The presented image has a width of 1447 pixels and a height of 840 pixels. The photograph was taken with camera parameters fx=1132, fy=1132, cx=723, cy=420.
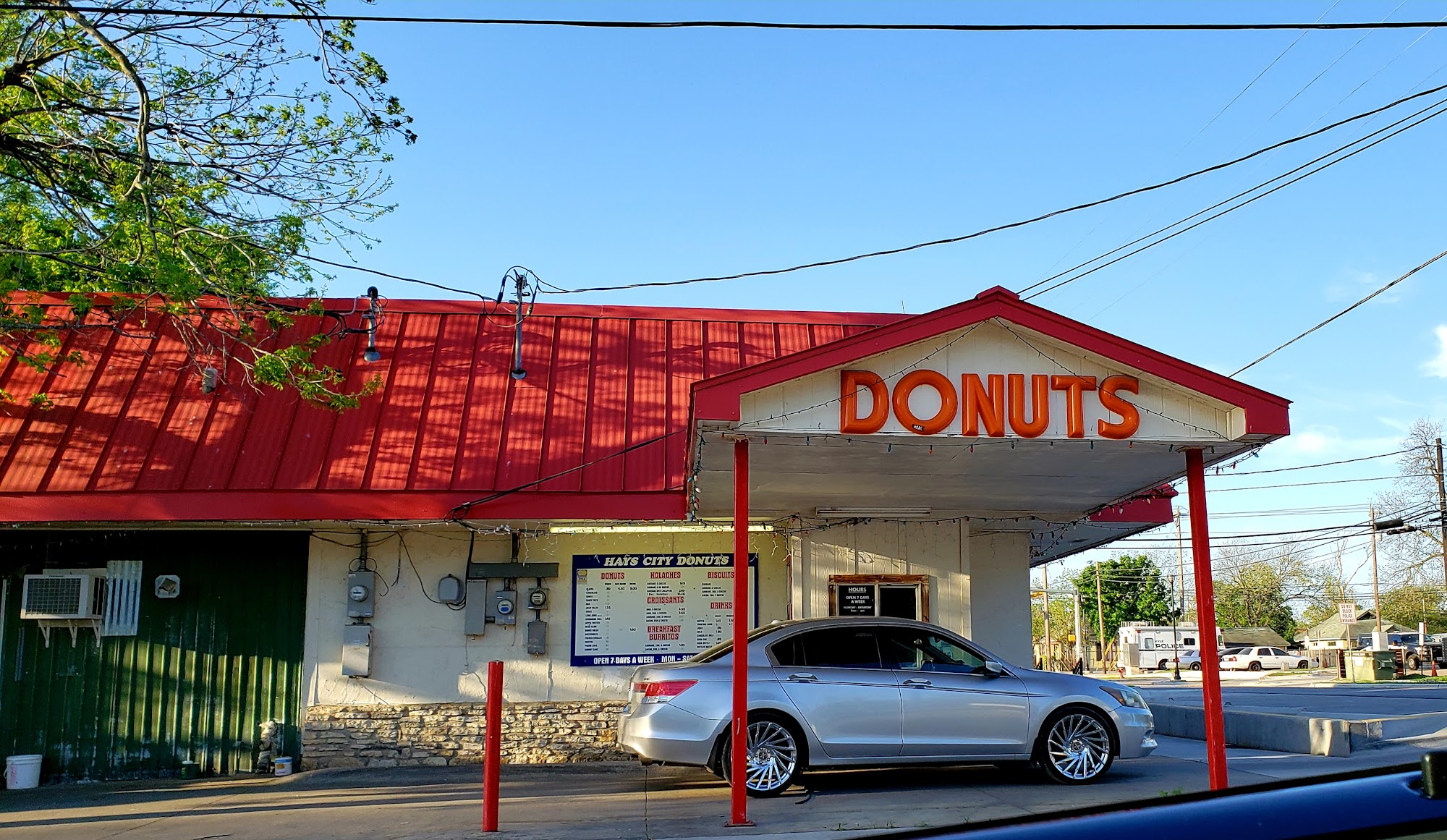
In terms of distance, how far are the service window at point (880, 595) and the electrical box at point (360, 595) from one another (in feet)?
17.7

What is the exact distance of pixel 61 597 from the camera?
12.8 metres

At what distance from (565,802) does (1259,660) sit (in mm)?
56920

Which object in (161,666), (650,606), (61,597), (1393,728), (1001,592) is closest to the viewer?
(61,597)

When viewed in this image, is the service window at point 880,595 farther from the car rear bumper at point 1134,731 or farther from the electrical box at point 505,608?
the electrical box at point 505,608

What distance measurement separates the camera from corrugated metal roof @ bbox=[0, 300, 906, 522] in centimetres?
1241

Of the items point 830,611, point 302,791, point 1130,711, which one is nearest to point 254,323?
point 302,791

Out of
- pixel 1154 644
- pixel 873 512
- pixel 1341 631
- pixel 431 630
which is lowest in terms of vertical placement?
pixel 1154 644

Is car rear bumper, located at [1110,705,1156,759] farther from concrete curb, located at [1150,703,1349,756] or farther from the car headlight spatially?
concrete curb, located at [1150,703,1349,756]

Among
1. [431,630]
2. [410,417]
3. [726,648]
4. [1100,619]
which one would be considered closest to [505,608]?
[431,630]

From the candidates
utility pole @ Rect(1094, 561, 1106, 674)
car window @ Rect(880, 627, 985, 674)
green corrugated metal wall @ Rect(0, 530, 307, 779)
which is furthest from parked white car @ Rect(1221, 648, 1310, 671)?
green corrugated metal wall @ Rect(0, 530, 307, 779)

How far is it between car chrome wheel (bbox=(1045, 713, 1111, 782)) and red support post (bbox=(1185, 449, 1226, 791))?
1594 millimetres

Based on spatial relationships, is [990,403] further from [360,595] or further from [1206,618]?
[360,595]

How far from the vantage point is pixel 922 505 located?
12.4 meters

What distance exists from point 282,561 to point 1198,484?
33.0 ft
